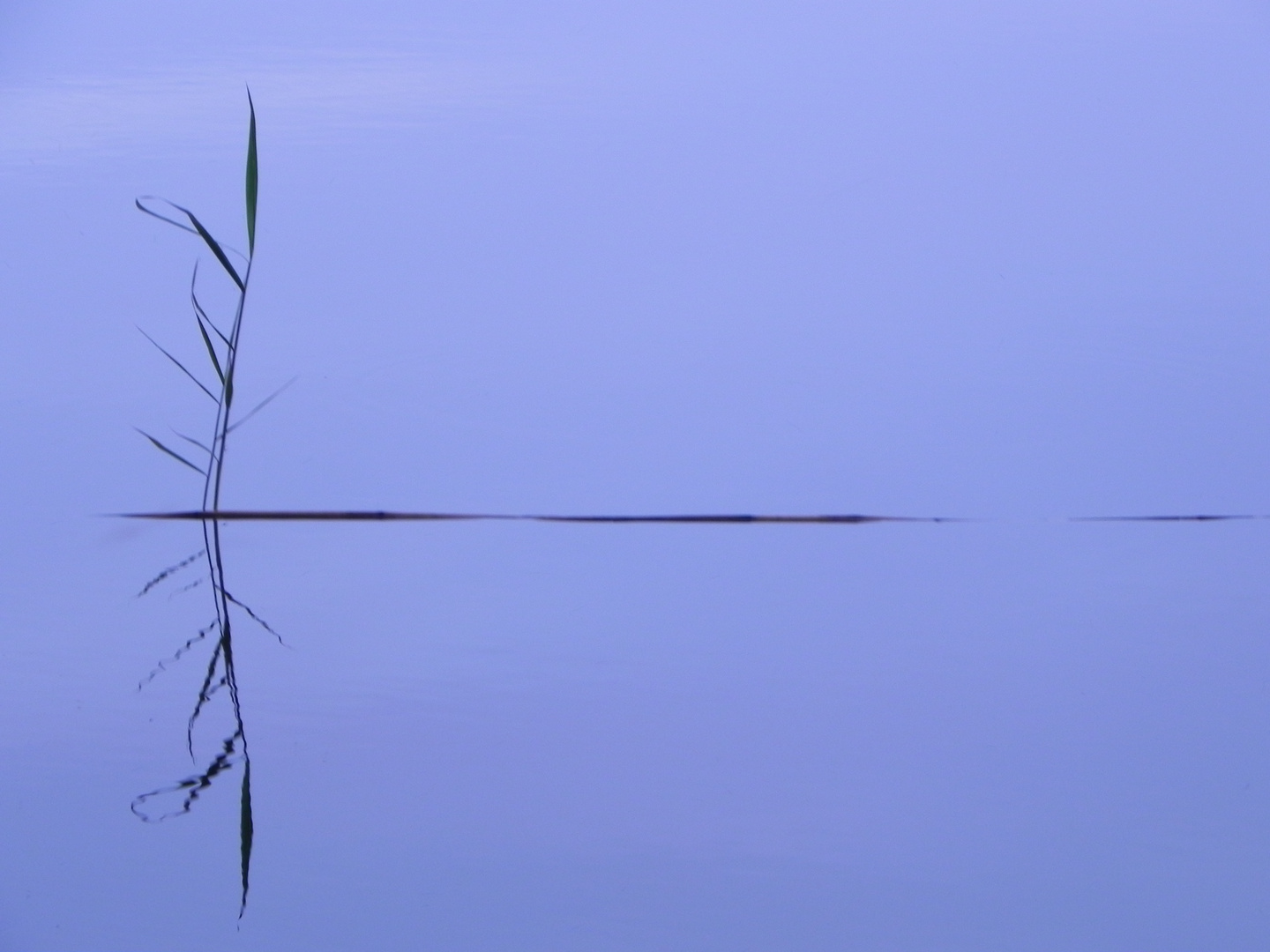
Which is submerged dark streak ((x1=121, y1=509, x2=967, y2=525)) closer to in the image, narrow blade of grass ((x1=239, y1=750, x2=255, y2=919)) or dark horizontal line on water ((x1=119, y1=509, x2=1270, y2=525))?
dark horizontal line on water ((x1=119, y1=509, x2=1270, y2=525))

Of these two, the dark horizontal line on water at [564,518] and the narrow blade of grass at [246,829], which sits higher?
the dark horizontal line on water at [564,518]

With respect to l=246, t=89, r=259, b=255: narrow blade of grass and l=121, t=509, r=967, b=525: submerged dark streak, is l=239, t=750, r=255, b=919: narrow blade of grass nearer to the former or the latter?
l=121, t=509, r=967, b=525: submerged dark streak

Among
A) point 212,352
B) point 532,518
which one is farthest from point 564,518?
point 212,352

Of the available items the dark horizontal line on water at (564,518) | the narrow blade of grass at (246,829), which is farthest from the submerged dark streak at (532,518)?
the narrow blade of grass at (246,829)

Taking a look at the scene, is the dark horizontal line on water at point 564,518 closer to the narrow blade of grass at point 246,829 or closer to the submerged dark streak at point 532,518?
the submerged dark streak at point 532,518

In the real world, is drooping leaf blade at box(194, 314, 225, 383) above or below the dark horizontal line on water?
above

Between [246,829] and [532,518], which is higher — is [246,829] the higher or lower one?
the lower one

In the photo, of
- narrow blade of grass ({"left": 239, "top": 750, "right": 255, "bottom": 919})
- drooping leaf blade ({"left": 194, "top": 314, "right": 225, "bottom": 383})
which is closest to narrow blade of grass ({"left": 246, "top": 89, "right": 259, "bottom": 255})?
drooping leaf blade ({"left": 194, "top": 314, "right": 225, "bottom": 383})

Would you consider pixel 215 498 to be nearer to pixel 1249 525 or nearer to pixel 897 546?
pixel 897 546

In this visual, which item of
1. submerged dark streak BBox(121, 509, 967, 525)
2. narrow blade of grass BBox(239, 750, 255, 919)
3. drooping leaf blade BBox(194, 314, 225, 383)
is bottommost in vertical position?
narrow blade of grass BBox(239, 750, 255, 919)

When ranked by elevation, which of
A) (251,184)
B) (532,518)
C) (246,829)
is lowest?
(246,829)

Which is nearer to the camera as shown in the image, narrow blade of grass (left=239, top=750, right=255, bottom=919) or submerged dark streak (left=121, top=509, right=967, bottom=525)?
narrow blade of grass (left=239, top=750, right=255, bottom=919)

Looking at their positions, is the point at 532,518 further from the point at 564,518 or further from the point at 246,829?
the point at 246,829

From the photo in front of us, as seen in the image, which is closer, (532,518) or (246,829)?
(246,829)
